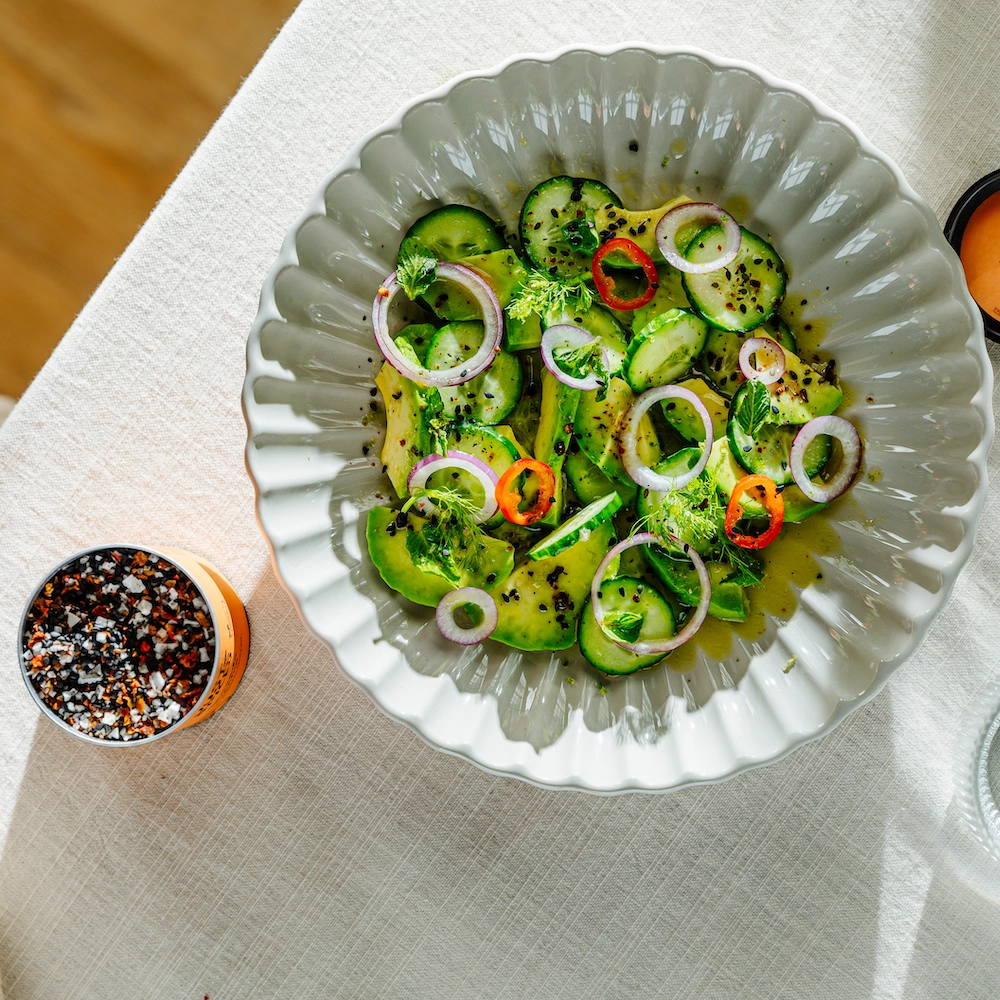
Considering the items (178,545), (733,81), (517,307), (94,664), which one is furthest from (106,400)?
(733,81)

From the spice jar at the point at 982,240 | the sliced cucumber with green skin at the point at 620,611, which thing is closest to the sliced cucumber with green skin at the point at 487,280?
the sliced cucumber with green skin at the point at 620,611

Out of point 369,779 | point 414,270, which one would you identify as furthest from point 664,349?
point 369,779

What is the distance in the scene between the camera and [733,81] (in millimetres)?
1440

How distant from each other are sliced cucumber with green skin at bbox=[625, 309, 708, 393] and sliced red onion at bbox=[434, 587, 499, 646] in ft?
1.50

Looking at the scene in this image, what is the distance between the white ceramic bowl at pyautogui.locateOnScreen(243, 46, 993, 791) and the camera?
1.45m

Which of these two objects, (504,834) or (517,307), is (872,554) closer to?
(517,307)

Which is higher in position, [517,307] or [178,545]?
[517,307]

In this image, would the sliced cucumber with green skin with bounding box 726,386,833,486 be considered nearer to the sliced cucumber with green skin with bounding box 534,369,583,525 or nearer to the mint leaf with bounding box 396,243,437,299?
the sliced cucumber with green skin with bounding box 534,369,583,525

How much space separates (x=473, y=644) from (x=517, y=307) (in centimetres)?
59

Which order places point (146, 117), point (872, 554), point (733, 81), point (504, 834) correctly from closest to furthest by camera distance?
point (733, 81), point (872, 554), point (504, 834), point (146, 117)

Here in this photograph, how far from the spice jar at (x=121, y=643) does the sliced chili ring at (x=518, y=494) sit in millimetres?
533

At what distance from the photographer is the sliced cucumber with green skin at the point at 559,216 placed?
61.2 inches

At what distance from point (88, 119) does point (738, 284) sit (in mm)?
2024

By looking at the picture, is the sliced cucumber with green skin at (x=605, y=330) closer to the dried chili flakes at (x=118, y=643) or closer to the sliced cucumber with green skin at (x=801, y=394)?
the sliced cucumber with green skin at (x=801, y=394)
